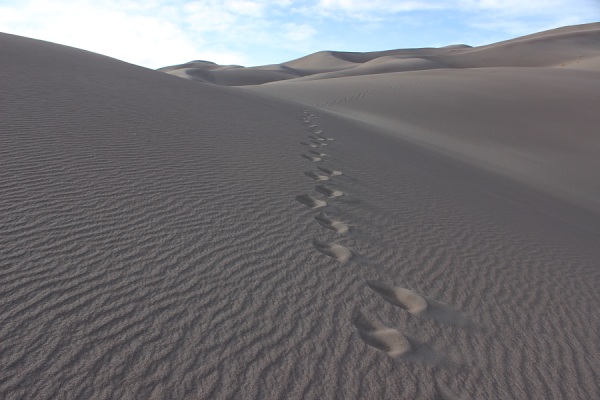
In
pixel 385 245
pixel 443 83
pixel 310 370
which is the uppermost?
pixel 310 370

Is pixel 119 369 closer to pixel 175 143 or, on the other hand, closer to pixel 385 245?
pixel 385 245

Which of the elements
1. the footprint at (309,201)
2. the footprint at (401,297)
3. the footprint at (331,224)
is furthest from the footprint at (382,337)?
the footprint at (309,201)

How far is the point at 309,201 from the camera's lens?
3.91 m

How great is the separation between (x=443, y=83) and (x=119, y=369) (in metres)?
17.6

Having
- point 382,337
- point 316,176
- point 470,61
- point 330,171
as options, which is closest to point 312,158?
point 330,171

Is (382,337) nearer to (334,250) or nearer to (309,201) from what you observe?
(334,250)

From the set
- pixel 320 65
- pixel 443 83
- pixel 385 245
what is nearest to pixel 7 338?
pixel 385 245

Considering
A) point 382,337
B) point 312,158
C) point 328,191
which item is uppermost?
point 382,337

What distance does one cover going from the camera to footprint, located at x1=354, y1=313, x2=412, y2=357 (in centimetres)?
204

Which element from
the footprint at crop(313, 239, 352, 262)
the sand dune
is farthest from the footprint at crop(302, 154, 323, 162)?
the sand dune

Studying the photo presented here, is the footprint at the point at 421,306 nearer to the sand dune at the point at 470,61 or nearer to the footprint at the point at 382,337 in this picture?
the footprint at the point at 382,337

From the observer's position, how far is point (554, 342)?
2328 mm

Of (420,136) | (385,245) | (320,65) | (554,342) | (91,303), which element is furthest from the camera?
(320,65)

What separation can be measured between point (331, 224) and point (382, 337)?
4.59 ft
